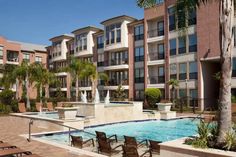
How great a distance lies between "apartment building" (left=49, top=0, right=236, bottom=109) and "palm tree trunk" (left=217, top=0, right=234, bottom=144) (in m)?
20.2

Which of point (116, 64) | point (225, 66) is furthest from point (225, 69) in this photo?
point (116, 64)

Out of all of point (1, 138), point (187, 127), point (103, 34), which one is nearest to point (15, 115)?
point (1, 138)

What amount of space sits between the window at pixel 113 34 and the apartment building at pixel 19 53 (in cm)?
1790

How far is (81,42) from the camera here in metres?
54.6

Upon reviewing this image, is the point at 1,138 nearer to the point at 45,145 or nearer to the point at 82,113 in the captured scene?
the point at 45,145

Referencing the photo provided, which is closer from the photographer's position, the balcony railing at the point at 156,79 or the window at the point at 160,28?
the balcony railing at the point at 156,79

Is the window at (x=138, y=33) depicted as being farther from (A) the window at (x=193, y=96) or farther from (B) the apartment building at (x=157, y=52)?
(A) the window at (x=193, y=96)

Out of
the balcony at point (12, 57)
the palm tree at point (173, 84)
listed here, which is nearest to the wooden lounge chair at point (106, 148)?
the palm tree at point (173, 84)

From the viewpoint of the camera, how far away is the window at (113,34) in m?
46.1

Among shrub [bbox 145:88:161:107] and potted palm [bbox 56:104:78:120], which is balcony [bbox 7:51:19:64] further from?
potted palm [bbox 56:104:78:120]

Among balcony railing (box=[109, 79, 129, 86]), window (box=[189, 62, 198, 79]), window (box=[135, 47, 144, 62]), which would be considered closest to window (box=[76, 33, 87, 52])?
balcony railing (box=[109, 79, 129, 86])

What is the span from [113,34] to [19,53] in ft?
87.1

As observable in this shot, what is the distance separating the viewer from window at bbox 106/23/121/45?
1815 inches

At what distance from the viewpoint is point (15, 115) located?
26781mm
